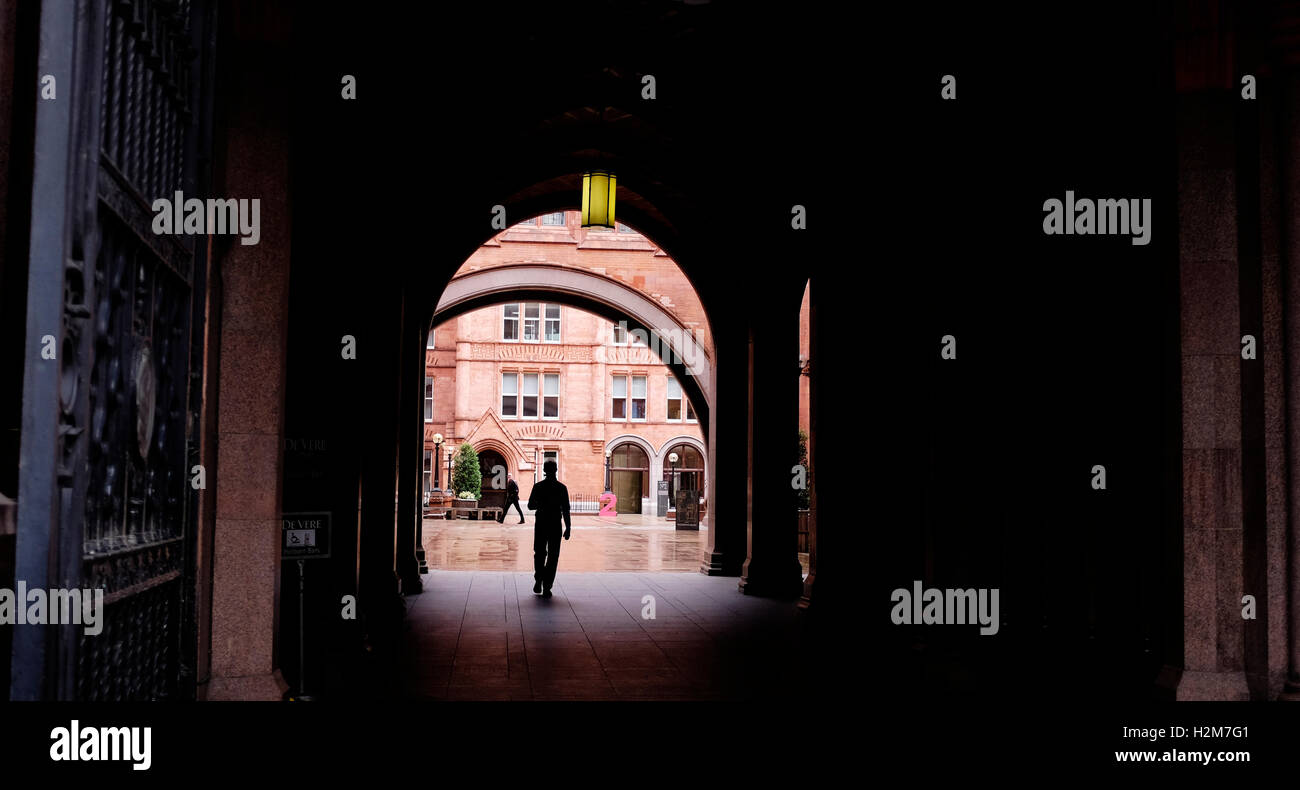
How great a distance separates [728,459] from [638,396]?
29496 mm

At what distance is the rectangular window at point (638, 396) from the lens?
4650cm

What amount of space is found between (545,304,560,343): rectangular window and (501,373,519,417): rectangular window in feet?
7.49

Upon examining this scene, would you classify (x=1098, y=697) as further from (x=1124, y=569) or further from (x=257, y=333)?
(x=257, y=333)

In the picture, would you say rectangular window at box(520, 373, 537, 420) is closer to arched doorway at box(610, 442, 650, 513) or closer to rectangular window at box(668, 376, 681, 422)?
arched doorway at box(610, 442, 650, 513)

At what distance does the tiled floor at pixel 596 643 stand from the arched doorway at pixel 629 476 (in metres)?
32.3

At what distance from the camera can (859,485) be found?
431 inches

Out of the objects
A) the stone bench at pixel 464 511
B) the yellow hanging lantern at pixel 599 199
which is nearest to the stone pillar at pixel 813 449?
the yellow hanging lantern at pixel 599 199

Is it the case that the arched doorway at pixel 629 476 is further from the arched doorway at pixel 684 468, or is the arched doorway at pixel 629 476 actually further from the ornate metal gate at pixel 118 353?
the ornate metal gate at pixel 118 353

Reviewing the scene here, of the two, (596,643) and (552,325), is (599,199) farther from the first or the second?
(552,325)

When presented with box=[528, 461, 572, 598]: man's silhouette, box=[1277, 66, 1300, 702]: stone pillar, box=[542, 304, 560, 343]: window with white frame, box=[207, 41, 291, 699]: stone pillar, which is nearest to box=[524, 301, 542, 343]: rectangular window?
box=[542, 304, 560, 343]: window with white frame

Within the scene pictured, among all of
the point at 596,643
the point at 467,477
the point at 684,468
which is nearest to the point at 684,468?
the point at 684,468

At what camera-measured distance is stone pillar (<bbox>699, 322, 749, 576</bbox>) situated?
16.9 meters
